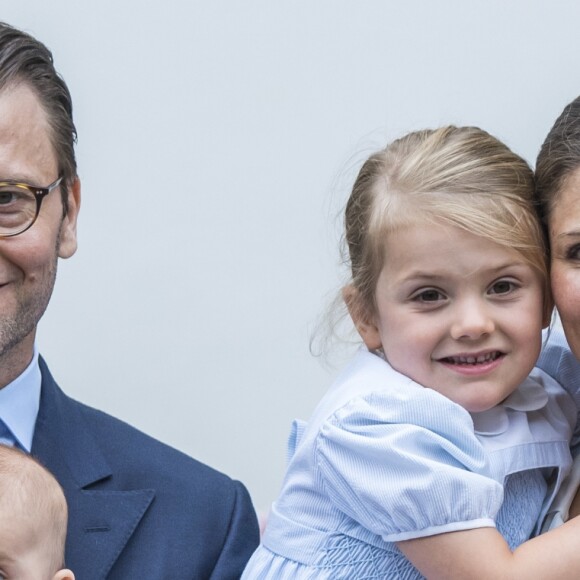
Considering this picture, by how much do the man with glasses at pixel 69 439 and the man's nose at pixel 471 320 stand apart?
2.21 feet

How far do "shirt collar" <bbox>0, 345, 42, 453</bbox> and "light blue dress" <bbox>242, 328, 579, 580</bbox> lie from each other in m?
0.51

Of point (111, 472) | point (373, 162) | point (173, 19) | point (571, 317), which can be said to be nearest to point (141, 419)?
point (173, 19)

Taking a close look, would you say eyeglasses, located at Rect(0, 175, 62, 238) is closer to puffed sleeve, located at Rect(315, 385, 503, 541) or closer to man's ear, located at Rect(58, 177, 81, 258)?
man's ear, located at Rect(58, 177, 81, 258)

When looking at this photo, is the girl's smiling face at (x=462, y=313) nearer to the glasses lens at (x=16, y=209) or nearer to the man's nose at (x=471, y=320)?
the man's nose at (x=471, y=320)

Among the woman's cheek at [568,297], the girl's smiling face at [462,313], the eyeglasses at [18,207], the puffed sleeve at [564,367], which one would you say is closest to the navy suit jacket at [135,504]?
the eyeglasses at [18,207]

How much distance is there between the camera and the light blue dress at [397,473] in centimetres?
221

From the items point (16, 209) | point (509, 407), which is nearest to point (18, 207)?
point (16, 209)

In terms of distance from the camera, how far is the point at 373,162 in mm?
2588

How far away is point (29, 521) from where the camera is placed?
2.26 m

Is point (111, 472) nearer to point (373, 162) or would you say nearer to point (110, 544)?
point (110, 544)

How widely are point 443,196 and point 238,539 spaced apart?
0.82m

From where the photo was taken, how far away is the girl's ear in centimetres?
254

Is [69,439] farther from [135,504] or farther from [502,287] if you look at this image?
[502,287]

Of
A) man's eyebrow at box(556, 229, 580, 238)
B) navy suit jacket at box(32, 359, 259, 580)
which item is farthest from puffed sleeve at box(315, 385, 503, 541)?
navy suit jacket at box(32, 359, 259, 580)
